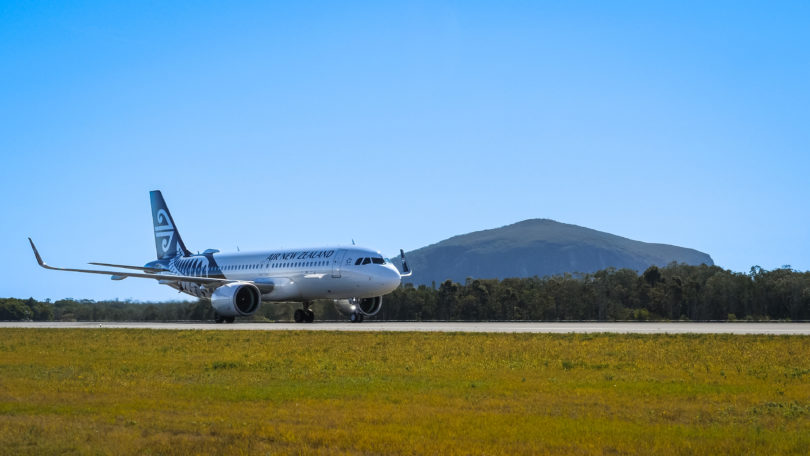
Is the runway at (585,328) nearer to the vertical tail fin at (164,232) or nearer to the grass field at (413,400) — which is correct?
the grass field at (413,400)

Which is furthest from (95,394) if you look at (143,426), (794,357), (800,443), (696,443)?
A: (794,357)

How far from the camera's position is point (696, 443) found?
931cm

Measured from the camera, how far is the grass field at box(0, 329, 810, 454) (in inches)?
372

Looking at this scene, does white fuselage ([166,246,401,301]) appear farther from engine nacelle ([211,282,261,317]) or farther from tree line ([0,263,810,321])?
tree line ([0,263,810,321])

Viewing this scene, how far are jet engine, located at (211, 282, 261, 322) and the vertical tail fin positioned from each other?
1386 cm

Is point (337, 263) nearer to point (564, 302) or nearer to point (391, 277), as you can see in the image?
point (391, 277)

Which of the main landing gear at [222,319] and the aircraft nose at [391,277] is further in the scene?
the main landing gear at [222,319]

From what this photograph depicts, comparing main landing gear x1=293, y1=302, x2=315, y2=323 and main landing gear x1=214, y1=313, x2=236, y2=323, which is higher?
main landing gear x1=293, y1=302, x2=315, y2=323

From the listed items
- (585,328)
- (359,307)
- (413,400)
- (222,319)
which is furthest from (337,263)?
(413,400)

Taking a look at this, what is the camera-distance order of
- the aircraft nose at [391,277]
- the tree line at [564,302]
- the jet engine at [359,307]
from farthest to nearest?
1. the tree line at [564,302]
2. the jet engine at [359,307]
3. the aircraft nose at [391,277]

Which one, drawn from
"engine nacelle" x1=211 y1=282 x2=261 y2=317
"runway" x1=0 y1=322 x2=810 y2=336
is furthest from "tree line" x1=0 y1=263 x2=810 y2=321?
"runway" x1=0 y1=322 x2=810 y2=336

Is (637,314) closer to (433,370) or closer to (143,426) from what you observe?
(433,370)

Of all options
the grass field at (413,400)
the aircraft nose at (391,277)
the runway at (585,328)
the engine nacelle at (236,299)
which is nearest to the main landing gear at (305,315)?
the engine nacelle at (236,299)

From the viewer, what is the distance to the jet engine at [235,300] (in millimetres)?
45844
